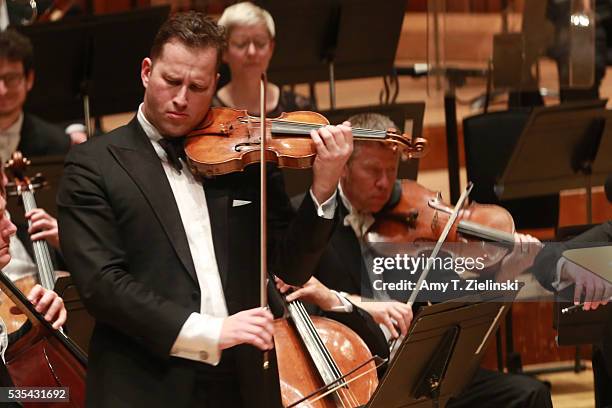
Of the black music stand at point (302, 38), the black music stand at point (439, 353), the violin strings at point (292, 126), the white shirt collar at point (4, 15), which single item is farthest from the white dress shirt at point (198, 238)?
the white shirt collar at point (4, 15)

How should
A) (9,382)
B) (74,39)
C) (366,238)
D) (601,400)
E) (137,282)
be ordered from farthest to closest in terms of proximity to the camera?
(74,39)
(366,238)
(601,400)
(9,382)
(137,282)

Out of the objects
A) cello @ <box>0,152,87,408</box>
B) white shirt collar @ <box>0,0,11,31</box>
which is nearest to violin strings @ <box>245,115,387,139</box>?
cello @ <box>0,152,87,408</box>

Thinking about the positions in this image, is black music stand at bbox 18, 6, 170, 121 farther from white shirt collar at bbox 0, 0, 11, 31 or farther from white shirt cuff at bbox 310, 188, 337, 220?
white shirt cuff at bbox 310, 188, 337, 220

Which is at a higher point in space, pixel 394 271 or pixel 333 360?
pixel 394 271

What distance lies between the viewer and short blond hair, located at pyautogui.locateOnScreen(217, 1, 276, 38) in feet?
14.1

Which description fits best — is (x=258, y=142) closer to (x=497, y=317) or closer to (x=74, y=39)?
(x=497, y=317)

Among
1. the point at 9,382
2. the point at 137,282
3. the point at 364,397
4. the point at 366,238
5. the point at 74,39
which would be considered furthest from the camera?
the point at 74,39

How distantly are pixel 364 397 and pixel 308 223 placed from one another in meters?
0.66

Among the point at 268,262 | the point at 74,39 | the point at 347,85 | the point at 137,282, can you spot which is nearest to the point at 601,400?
the point at 268,262

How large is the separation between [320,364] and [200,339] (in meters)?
0.68

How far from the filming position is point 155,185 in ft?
7.83

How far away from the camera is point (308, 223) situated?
2.44 m

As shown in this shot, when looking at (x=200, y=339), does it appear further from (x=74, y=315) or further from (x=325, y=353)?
(x=74, y=315)

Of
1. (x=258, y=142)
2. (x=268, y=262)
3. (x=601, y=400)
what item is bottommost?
(x=601, y=400)
